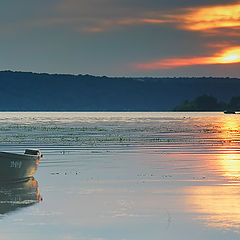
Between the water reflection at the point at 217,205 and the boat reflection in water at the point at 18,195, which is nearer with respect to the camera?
the water reflection at the point at 217,205

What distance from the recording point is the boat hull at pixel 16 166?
34.2 metres

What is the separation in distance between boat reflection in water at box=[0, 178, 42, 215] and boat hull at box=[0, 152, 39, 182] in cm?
33

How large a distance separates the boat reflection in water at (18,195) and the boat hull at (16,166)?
325 mm

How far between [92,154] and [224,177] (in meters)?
20.1

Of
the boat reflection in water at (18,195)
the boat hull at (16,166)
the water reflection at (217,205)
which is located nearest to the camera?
the water reflection at (217,205)

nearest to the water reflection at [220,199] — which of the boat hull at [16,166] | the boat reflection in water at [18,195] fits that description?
the boat reflection in water at [18,195]

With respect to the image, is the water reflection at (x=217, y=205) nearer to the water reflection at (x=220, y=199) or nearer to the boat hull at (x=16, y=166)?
the water reflection at (x=220, y=199)

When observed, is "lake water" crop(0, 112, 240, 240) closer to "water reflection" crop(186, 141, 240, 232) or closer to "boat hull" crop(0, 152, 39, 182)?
"water reflection" crop(186, 141, 240, 232)

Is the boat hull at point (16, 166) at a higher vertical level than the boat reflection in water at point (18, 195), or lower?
higher

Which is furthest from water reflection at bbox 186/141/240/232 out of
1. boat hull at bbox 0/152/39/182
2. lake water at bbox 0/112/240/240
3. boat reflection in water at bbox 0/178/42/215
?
boat hull at bbox 0/152/39/182

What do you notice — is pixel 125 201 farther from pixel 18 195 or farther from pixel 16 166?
pixel 16 166

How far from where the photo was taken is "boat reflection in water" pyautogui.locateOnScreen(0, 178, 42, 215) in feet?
89.5

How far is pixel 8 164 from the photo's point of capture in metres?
34.6

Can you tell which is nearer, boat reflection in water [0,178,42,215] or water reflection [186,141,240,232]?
water reflection [186,141,240,232]
